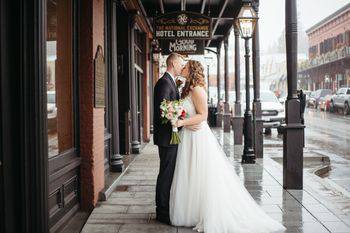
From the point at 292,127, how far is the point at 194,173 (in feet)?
9.23

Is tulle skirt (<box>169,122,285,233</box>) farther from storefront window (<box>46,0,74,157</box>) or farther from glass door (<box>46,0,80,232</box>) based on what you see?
storefront window (<box>46,0,74,157</box>)

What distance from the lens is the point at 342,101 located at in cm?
3747

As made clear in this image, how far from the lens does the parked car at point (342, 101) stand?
36.3 meters

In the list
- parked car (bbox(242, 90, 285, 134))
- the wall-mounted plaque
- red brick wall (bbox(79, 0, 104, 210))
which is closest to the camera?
red brick wall (bbox(79, 0, 104, 210))

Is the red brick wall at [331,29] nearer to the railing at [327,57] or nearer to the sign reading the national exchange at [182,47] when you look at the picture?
the railing at [327,57]

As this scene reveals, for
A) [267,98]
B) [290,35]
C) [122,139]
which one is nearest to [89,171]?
[290,35]

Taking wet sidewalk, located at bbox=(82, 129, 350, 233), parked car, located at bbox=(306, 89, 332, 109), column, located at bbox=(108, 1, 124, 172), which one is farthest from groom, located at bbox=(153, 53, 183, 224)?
parked car, located at bbox=(306, 89, 332, 109)

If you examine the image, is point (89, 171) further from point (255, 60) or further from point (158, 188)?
point (255, 60)

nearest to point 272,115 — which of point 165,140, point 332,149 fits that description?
point 332,149

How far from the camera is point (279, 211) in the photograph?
6617mm

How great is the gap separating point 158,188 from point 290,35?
3.82m

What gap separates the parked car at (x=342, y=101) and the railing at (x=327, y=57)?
8804 mm

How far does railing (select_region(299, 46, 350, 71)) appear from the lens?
4771 centimetres

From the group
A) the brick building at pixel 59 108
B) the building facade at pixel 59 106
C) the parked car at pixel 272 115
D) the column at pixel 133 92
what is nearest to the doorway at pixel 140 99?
the column at pixel 133 92
